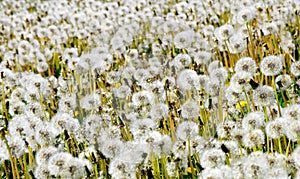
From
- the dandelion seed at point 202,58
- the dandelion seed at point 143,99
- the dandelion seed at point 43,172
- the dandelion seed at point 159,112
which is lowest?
the dandelion seed at point 43,172

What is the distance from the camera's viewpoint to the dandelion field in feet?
8.96

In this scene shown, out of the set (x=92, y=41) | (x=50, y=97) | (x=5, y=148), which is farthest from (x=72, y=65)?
(x=5, y=148)

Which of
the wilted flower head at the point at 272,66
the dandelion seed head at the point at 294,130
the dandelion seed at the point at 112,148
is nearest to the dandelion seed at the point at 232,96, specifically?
the wilted flower head at the point at 272,66

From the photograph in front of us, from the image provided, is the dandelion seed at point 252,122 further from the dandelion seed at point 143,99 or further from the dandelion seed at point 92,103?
the dandelion seed at point 92,103

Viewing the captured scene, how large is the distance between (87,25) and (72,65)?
235 cm

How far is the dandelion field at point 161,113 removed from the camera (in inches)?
107

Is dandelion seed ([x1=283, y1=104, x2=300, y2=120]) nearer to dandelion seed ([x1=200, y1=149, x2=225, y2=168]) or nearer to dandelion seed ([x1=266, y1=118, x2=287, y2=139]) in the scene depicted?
dandelion seed ([x1=266, y1=118, x2=287, y2=139])

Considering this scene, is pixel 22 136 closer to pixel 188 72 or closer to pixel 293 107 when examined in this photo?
pixel 188 72

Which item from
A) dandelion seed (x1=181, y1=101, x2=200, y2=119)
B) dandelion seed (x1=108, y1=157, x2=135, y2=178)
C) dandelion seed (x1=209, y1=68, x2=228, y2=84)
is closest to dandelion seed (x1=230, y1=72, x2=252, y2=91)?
dandelion seed (x1=181, y1=101, x2=200, y2=119)

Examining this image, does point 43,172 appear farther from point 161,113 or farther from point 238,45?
point 238,45

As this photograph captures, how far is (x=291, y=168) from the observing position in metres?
2.58

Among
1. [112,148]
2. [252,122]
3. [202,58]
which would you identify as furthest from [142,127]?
[202,58]

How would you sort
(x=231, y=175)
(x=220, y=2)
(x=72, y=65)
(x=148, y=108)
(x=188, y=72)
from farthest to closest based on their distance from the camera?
(x=220, y=2) → (x=72, y=65) → (x=188, y=72) → (x=148, y=108) → (x=231, y=175)

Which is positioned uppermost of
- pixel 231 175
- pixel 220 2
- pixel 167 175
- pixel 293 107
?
pixel 220 2
